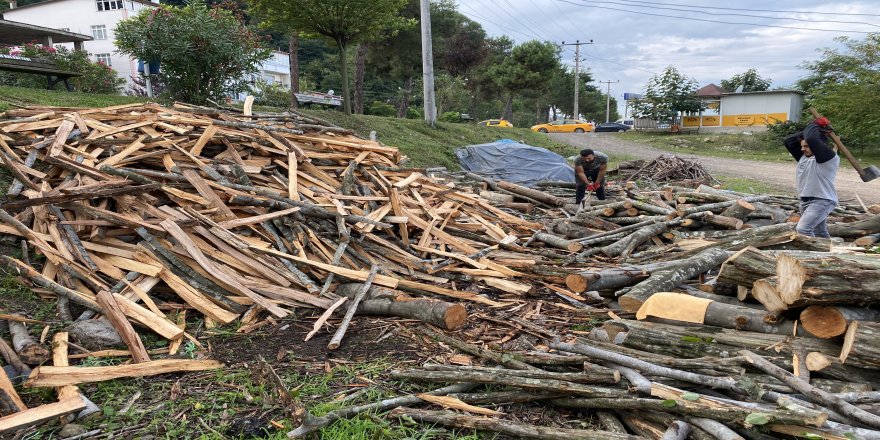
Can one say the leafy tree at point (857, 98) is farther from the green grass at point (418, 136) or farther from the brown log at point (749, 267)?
the brown log at point (749, 267)

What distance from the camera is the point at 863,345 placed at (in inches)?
107

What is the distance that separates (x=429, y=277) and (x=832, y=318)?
3.39 m

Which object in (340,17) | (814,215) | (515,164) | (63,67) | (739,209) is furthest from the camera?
(63,67)

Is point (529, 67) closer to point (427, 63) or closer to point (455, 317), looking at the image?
point (427, 63)

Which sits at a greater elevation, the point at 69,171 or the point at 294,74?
the point at 294,74

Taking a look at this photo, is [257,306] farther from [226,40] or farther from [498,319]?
[226,40]

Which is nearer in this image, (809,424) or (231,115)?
(809,424)

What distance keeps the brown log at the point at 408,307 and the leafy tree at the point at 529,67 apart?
1446 inches

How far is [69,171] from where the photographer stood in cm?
537

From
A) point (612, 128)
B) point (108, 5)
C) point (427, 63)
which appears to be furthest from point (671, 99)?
point (108, 5)

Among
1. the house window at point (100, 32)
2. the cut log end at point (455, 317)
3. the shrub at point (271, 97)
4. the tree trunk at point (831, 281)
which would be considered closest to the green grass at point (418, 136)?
the shrub at point (271, 97)

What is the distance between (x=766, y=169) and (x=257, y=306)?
64.4 feet

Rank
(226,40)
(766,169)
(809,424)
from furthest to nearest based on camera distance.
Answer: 1. (766,169)
2. (226,40)
3. (809,424)

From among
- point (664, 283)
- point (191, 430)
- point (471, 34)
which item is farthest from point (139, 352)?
point (471, 34)
